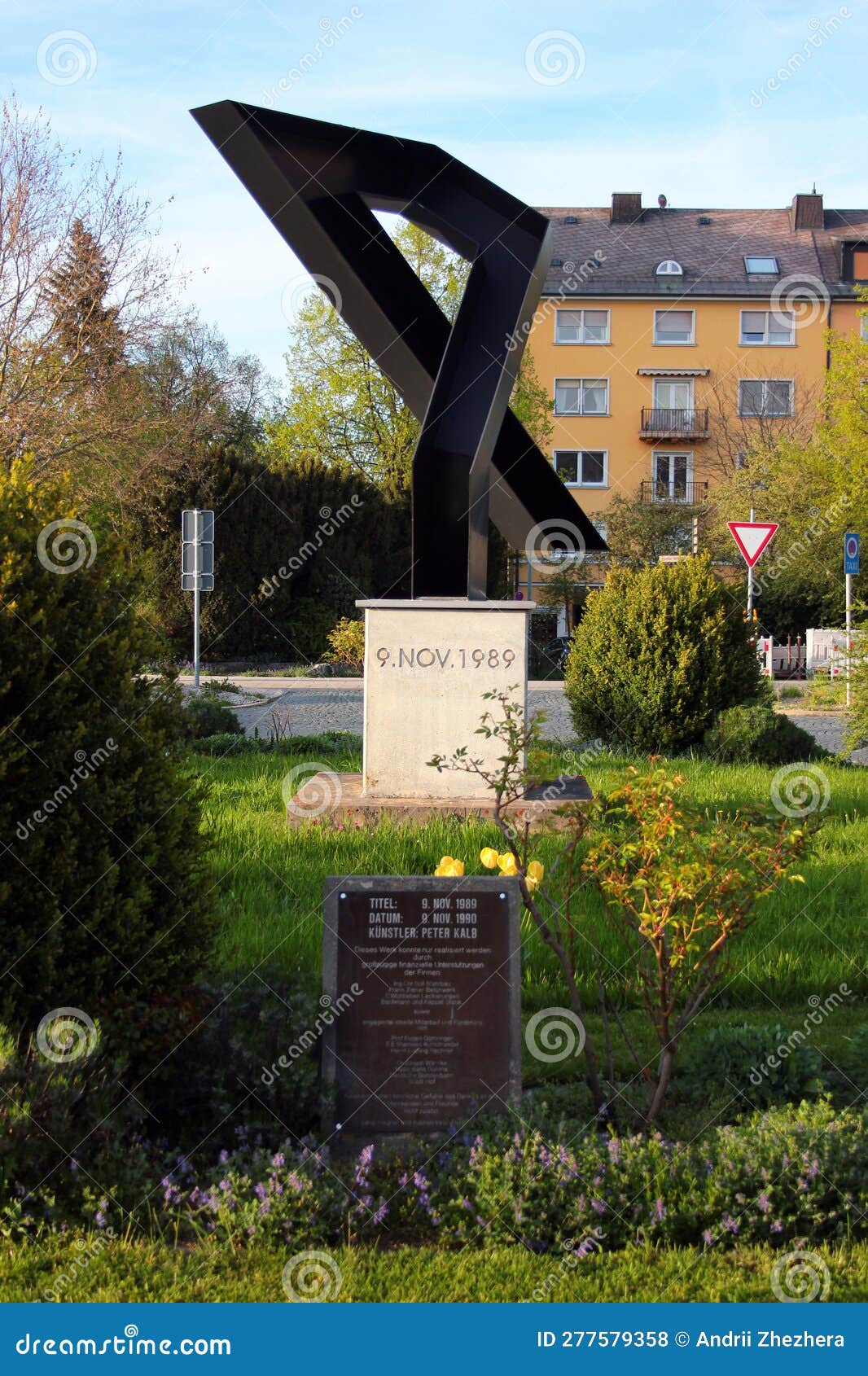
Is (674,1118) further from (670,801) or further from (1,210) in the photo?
(1,210)

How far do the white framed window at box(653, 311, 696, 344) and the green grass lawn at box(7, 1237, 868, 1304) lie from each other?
162 ft

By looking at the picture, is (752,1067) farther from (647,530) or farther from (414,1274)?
(647,530)

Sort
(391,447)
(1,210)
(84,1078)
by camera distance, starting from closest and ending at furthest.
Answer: (84,1078), (1,210), (391,447)

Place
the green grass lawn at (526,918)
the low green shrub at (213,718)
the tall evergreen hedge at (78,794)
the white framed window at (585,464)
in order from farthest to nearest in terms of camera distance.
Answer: the white framed window at (585,464), the low green shrub at (213,718), the green grass lawn at (526,918), the tall evergreen hedge at (78,794)

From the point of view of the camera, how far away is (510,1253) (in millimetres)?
3441

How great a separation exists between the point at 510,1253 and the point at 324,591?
1106 inches

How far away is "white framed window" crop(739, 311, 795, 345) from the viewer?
49156 mm

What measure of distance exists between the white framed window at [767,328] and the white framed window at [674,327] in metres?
1.98

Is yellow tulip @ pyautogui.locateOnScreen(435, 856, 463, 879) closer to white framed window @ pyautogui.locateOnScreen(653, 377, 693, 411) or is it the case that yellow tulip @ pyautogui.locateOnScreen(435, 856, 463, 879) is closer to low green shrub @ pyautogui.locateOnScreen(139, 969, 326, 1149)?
low green shrub @ pyautogui.locateOnScreen(139, 969, 326, 1149)

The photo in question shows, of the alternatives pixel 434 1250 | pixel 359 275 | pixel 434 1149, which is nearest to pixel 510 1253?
pixel 434 1250

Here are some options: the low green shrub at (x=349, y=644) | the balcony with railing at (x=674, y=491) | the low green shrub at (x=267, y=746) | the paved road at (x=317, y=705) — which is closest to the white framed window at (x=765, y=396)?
the balcony with railing at (x=674, y=491)

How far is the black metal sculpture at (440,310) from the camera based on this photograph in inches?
338

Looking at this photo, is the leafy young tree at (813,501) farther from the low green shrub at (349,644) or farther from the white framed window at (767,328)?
the white framed window at (767,328)

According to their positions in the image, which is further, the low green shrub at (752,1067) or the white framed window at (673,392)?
the white framed window at (673,392)
